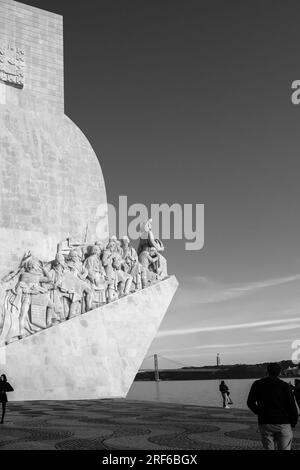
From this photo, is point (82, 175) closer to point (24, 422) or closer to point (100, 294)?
point (100, 294)

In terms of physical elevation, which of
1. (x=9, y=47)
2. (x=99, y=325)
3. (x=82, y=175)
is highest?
(x=9, y=47)

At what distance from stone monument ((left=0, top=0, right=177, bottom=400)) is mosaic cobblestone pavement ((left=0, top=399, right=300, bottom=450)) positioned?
4.46 meters

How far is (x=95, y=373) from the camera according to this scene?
13.3 meters

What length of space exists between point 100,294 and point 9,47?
8.15 metres

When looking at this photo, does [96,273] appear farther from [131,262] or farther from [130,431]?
[130,431]

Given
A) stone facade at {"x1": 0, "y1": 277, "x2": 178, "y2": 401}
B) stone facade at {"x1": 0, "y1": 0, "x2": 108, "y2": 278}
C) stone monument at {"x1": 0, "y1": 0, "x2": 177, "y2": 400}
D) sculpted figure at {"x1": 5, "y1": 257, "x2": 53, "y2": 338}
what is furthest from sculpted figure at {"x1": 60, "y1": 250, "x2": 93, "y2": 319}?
stone facade at {"x1": 0, "y1": 0, "x2": 108, "y2": 278}

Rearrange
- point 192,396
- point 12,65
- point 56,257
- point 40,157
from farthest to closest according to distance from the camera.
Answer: point 192,396, point 12,65, point 40,157, point 56,257

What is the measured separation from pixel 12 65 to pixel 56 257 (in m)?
6.38

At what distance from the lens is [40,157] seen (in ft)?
51.4

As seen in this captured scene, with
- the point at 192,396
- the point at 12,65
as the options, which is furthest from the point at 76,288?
the point at 192,396

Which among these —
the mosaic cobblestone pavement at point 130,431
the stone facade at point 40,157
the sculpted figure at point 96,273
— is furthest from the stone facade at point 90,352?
the mosaic cobblestone pavement at point 130,431

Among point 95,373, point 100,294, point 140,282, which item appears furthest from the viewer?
point 140,282

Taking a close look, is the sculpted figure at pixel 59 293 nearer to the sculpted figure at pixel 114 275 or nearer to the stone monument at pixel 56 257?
the stone monument at pixel 56 257
